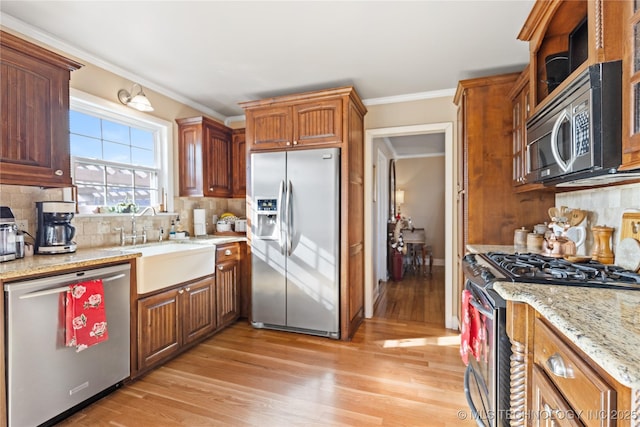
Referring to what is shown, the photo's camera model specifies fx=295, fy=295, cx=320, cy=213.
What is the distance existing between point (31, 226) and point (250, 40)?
81.4 inches

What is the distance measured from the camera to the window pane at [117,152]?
2734 mm

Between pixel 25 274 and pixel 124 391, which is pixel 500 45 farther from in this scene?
pixel 124 391

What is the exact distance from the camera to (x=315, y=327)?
114 inches

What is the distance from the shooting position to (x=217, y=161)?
11.5 feet

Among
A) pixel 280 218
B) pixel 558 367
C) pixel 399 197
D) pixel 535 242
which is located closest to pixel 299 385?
pixel 280 218

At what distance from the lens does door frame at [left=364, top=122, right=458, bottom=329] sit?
10.4 ft

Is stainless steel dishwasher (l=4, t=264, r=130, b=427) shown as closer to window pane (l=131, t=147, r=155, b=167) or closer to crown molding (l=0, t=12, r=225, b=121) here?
window pane (l=131, t=147, r=155, b=167)

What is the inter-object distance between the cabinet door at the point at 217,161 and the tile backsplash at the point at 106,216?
34cm

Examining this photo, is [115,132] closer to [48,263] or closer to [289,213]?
[48,263]

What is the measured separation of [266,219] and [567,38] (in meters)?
2.63

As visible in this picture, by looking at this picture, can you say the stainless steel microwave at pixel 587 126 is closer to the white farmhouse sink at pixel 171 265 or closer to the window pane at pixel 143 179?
the white farmhouse sink at pixel 171 265

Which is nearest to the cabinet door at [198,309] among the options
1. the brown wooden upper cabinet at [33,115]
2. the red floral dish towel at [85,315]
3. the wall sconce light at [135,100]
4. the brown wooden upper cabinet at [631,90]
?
the red floral dish towel at [85,315]

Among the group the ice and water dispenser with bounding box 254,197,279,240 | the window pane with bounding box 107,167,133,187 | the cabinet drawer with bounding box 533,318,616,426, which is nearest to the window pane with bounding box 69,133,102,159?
the window pane with bounding box 107,167,133,187

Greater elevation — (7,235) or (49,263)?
(7,235)
